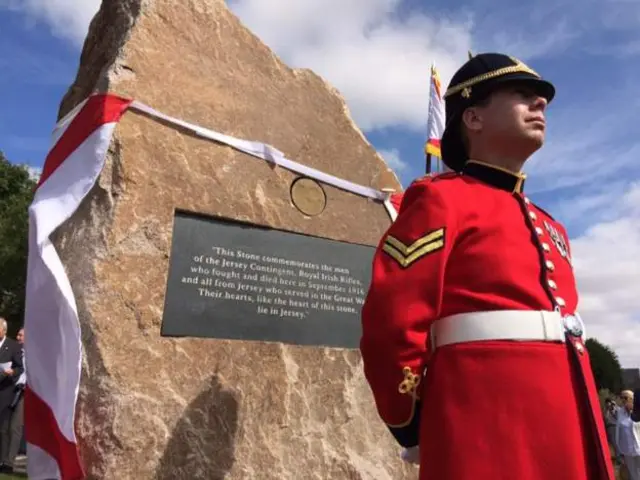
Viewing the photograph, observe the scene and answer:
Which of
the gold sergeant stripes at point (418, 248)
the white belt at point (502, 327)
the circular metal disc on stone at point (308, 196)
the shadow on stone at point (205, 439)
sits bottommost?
the shadow on stone at point (205, 439)

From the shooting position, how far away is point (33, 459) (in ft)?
8.55

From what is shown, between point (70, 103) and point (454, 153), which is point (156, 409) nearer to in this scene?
point (454, 153)

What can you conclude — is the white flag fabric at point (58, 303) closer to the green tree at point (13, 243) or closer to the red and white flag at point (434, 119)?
the red and white flag at point (434, 119)

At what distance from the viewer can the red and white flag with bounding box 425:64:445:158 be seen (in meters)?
7.95

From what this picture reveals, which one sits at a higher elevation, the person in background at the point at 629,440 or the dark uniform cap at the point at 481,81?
the dark uniform cap at the point at 481,81

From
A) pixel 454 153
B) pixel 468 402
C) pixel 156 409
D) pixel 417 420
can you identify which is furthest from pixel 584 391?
pixel 156 409

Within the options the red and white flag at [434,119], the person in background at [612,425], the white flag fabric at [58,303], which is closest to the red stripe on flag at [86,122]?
the white flag fabric at [58,303]

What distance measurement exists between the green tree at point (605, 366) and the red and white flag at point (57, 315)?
3490cm

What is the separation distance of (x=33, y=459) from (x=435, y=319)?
191 centimetres

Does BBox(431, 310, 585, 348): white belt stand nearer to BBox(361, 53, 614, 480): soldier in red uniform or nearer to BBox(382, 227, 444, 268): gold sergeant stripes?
BBox(361, 53, 614, 480): soldier in red uniform

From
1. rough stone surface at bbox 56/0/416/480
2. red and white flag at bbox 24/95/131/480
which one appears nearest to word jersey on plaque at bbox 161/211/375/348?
rough stone surface at bbox 56/0/416/480

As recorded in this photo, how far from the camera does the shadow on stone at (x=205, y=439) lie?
2.47 metres

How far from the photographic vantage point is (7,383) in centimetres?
694

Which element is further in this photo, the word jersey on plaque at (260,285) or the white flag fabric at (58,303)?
the word jersey on plaque at (260,285)
